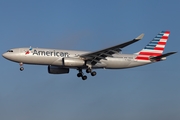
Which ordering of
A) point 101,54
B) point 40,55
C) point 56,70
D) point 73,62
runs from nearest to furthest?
point 40,55 → point 73,62 → point 101,54 → point 56,70

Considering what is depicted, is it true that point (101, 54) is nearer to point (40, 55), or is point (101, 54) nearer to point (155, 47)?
point (40, 55)

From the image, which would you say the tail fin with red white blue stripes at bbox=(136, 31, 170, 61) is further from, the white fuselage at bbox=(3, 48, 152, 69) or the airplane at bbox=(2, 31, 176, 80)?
the white fuselage at bbox=(3, 48, 152, 69)

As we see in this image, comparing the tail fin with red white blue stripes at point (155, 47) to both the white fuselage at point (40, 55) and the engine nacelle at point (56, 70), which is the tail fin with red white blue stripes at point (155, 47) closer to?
the white fuselage at point (40, 55)

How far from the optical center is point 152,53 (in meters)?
63.4

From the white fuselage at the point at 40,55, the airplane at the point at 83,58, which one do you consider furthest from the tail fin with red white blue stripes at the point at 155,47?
the white fuselage at the point at 40,55

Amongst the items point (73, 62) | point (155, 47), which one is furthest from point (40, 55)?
point (155, 47)

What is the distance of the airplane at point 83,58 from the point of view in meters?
54.8

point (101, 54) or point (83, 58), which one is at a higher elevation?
point (101, 54)

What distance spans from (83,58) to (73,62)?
1.99 meters

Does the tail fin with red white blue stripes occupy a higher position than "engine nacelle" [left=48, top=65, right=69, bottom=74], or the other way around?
the tail fin with red white blue stripes

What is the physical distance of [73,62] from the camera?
5572cm

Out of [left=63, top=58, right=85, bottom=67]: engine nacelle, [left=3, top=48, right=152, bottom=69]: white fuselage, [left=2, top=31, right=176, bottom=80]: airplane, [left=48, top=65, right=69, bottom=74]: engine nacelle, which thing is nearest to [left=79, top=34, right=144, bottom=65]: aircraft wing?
[left=2, top=31, right=176, bottom=80]: airplane

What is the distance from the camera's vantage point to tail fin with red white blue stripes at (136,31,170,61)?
6188 cm

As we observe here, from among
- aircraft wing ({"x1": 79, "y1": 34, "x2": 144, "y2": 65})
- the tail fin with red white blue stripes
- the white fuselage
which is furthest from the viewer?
the tail fin with red white blue stripes
